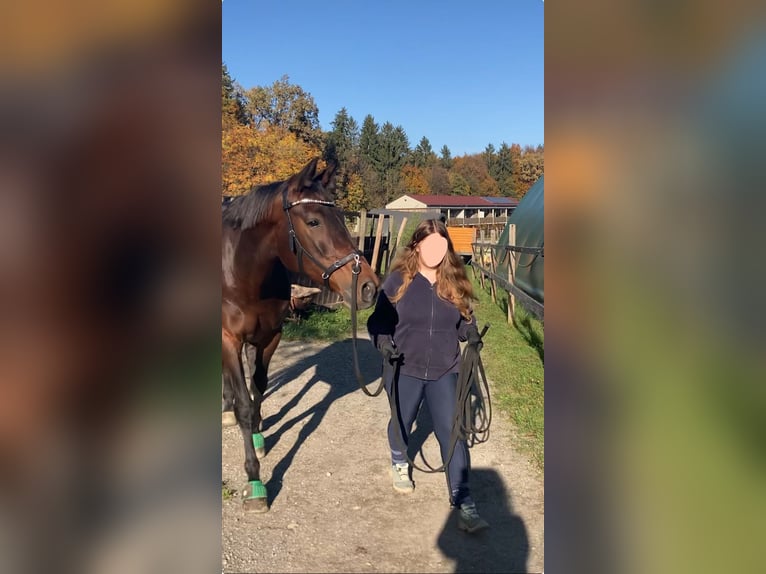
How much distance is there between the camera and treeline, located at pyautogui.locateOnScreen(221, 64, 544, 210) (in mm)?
11359

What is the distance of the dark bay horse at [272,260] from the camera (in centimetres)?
313

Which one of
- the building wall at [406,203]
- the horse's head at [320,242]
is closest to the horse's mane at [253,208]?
the horse's head at [320,242]

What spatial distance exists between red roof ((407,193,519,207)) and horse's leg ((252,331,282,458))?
34.9 m

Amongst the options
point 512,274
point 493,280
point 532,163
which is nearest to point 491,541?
point 512,274

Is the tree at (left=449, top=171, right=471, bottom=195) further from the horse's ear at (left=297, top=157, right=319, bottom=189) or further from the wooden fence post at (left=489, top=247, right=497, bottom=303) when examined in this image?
the horse's ear at (left=297, top=157, right=319, bottom=189)

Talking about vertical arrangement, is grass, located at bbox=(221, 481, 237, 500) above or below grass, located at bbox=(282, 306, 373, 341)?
below

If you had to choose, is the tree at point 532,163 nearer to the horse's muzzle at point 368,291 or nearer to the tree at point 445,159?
the horse's muzzle at point 368,291

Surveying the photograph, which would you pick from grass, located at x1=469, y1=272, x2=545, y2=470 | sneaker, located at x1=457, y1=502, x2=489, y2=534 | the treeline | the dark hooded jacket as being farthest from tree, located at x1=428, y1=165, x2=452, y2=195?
sneaker, located at x1=457, y1=502, x2=489, y2=534

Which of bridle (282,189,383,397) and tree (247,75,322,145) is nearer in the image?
bridle (282,189,383,397)

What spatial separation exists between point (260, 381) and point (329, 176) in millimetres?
1919

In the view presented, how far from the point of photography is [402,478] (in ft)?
11.3
